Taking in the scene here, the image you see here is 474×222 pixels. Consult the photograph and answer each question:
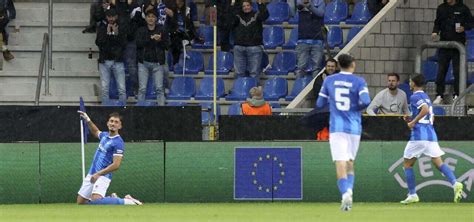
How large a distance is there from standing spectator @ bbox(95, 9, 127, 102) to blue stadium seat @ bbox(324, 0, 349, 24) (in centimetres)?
410

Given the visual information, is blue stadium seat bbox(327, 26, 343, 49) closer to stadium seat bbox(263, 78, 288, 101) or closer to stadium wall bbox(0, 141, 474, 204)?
stadium seat bbox(263, 78, 288, 101)

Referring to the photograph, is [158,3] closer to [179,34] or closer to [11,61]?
[179,34]

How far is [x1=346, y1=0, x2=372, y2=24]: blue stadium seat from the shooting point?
30406 mm

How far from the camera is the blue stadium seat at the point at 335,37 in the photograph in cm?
3003

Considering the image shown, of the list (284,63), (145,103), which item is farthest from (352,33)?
(145,103)

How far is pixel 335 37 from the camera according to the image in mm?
30172

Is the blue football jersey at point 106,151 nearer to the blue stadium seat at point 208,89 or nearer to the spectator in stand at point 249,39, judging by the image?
the blue stadium seat at point 208,89

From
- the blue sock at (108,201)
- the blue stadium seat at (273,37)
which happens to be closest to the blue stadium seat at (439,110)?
the blue stadium seat at (273,37)

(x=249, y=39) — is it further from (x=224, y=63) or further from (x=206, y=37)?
(x=206, y=37)

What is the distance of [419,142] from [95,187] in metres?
5.00

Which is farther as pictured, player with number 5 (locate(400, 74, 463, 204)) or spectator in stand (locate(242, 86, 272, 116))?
spectator in stand (locate(242, 86, 272, 116))

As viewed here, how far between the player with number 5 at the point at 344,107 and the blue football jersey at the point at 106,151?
200 inches

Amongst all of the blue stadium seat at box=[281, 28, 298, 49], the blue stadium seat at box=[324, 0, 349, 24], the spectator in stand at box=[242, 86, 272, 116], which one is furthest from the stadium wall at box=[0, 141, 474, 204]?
the blue stadium seat at box=[324, 0, 349, 24]

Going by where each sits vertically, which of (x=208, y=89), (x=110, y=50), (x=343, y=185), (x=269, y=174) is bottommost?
(x=269, y=174)
